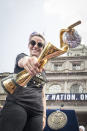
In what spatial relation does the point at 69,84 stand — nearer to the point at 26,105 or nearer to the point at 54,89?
the point at 54,89

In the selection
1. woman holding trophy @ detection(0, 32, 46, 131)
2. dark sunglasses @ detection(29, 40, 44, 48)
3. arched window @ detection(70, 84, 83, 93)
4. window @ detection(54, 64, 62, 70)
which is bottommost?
arched window @ detection(70, 84, 83, 93)

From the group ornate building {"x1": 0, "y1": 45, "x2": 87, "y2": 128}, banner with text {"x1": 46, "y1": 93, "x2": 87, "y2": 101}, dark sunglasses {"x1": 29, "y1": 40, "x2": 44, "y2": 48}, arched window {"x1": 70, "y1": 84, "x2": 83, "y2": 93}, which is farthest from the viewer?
arched window {"x1": 70, "y1": 84, "x2": 83, "y2": 93}

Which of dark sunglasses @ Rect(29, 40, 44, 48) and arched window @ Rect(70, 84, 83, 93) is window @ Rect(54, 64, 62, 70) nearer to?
arched window @ Rect(70, 84, 83, 93)

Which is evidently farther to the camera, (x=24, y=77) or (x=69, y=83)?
(x=69, y=83)

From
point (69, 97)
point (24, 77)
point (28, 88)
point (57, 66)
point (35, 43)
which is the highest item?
point (35, 43)

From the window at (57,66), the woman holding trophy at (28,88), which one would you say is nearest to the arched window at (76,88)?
the window at (57,66)

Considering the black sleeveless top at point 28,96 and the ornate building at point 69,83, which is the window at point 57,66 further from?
the black sleeveless top at point 28,96

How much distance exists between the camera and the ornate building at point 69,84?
20.5 m

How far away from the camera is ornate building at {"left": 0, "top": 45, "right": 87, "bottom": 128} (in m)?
20.5

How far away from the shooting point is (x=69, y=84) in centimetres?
2500

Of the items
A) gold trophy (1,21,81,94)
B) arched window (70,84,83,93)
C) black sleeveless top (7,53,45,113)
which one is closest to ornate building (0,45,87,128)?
arched window (70,84,83,93)

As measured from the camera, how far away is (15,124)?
1.75 m

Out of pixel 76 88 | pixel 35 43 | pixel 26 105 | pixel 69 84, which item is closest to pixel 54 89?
pixel 69 84

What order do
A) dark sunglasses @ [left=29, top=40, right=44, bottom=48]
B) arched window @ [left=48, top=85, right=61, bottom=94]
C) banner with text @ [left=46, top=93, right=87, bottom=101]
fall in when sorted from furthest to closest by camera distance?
arched window @ [left=48, top=85, right=61, bottom=94] < banner with text @ [left=46, top=93, right=87, bottom=101] < dark sunglasses @ [left=29, top=40, right=44, bottom=48]
